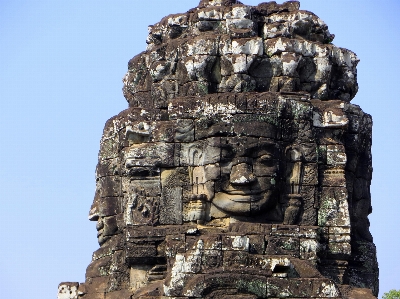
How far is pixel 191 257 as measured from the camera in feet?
87.0

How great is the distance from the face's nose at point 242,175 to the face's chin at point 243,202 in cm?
28

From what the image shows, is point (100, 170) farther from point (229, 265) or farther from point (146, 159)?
point (229, 265)

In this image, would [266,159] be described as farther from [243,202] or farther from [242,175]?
[243,202]

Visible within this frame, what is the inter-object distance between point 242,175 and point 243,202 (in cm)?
48

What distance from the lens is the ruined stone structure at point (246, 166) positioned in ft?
88.0

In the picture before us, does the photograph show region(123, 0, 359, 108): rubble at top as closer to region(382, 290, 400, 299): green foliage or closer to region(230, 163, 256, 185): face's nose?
region(230, 163, 256, 185): face's nose

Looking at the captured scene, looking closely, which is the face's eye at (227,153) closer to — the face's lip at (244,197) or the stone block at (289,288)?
the face's lip at (244,197)

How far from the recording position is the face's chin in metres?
27.6

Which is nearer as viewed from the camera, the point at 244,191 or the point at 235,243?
the point at 235,243

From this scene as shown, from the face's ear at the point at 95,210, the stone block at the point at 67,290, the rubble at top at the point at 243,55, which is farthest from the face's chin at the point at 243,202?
the stone block at the point at 67,290

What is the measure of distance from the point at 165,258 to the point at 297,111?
10.9 feet

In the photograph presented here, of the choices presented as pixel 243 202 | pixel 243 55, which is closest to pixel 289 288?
pixel 243 202

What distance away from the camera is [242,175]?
27469 mm

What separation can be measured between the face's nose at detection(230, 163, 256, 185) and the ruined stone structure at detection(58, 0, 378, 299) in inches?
0.9
